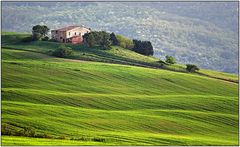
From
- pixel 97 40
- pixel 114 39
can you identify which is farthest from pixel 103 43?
pixel 114 39

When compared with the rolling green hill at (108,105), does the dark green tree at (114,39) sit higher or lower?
higher

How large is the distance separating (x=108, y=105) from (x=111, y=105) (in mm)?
418

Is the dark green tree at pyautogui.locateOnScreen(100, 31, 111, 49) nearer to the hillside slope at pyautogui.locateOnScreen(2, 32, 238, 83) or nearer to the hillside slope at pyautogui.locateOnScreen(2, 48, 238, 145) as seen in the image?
the hillside slope at pyautogui.locateOnScreen(2, 32, 238, 83)

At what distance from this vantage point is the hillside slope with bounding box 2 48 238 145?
2025 inches

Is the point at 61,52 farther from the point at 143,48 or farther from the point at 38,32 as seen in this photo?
the point at 143,48

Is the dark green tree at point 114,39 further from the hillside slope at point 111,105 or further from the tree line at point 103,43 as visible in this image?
the hillside slope at point 111,105

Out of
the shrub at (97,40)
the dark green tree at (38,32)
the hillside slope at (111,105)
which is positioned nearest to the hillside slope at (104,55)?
the shrub at (97,40)

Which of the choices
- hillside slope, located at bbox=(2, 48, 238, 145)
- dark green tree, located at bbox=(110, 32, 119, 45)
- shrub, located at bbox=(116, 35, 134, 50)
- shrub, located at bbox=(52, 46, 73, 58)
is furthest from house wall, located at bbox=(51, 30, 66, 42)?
hillside slope, located at bbox=(2, 48, 238, 145)

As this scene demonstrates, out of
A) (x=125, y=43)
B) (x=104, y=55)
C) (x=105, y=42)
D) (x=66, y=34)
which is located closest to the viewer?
(x=104, y=55)

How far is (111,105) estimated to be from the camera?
228ft

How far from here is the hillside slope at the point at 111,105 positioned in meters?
51.4

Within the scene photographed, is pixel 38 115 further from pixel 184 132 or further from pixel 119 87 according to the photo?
pixel 119 87

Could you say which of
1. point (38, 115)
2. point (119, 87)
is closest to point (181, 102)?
point (119, 87)

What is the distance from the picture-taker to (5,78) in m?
78.6
